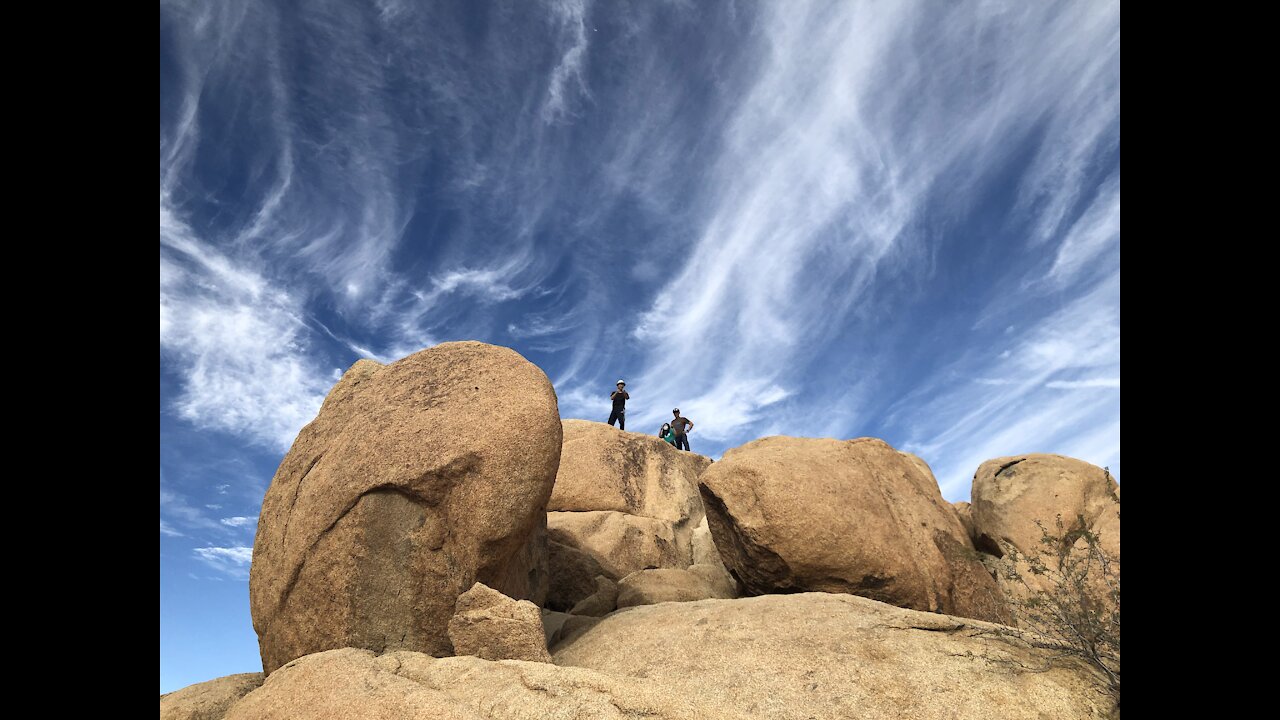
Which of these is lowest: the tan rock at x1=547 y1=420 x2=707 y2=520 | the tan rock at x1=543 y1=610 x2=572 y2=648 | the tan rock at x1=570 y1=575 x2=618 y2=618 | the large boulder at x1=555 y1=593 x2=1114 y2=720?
the large boulder at x1=555 y1=593 x2=1114 y2=720

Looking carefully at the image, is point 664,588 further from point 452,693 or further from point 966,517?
point 966,517

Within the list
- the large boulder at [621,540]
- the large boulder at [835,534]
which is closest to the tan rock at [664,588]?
the large boulder at [835,534]

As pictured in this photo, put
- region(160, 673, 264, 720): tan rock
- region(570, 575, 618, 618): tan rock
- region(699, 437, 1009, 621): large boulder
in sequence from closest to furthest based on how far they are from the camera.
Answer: region(160, 673, 264, 720): tan rock → region(699, 437, 1009, 621): large boulder → region(570, 575, 618, 618): tan rock

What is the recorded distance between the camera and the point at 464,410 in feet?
24.0

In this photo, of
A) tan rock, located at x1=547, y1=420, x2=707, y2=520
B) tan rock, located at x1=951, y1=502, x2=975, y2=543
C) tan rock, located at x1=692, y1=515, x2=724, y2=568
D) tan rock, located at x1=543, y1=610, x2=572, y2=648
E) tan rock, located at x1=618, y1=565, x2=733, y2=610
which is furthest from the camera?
tan rock, located at x1=547, y1=420, x2=707, y2=520

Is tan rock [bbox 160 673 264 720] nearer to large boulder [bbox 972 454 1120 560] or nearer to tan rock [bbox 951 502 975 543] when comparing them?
tan rock [bbox 951 502 975 543]

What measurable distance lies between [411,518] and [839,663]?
387cm

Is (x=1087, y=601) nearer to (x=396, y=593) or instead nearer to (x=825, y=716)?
(x=825, y=716)

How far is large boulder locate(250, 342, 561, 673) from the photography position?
269 inches

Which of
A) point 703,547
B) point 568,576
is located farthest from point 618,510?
point 568,576

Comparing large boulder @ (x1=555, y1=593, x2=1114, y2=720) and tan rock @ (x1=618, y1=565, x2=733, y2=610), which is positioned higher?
tan rock @ (x1=618, y1=565, x2=733, y2=610)

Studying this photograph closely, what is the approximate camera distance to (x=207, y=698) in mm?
6746

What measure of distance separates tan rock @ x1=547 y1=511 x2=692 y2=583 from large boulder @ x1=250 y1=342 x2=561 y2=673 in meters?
4.00

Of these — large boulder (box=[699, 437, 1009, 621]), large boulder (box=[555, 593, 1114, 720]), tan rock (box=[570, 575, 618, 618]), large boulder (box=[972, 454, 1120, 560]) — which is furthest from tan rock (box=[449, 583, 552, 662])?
large boulder (box=[972, 454, 1120, 560])
